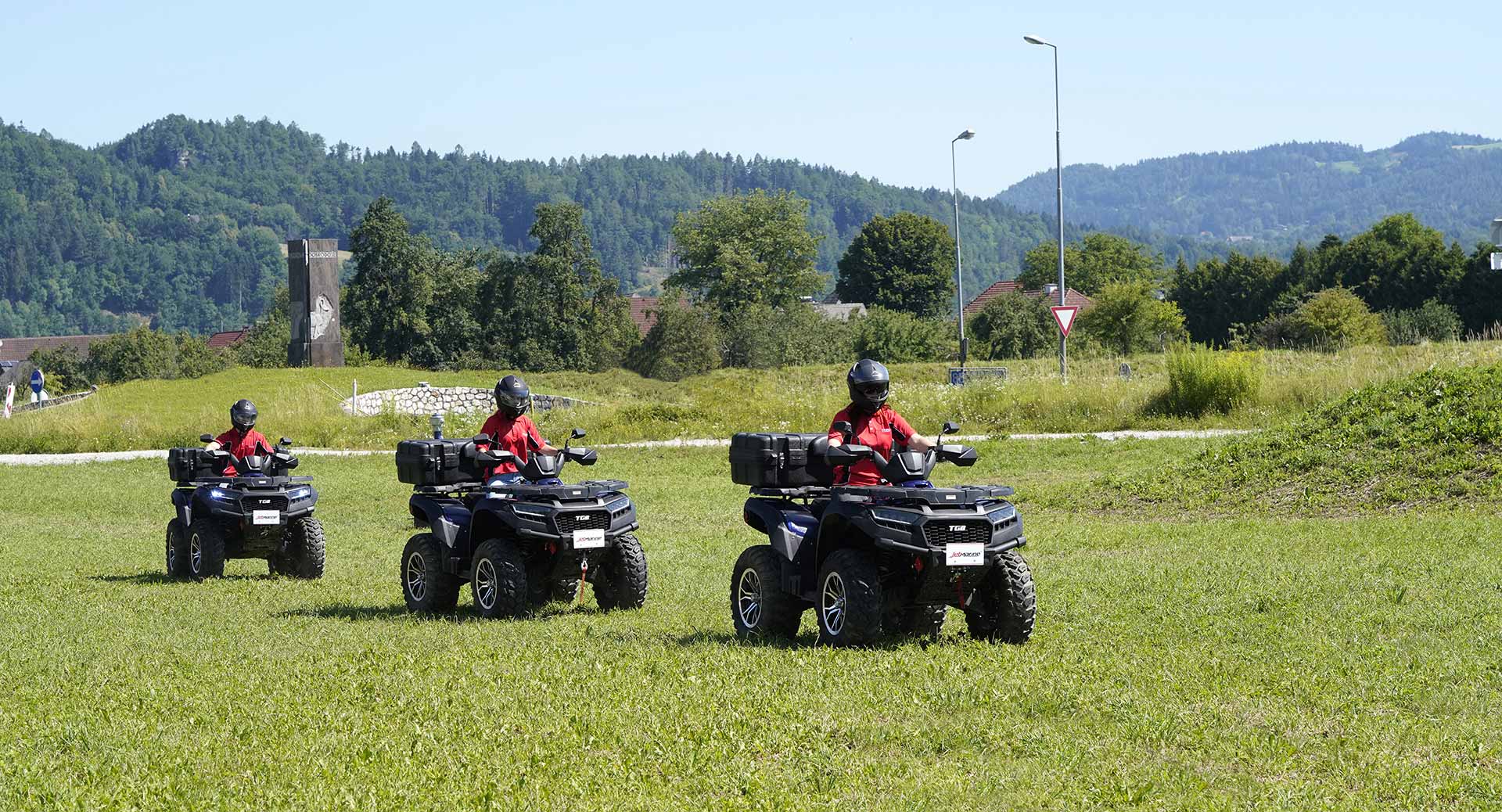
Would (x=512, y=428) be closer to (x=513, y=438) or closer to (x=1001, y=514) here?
(x=513, y=438)

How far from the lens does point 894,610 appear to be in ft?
29.7

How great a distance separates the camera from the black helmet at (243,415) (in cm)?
1510

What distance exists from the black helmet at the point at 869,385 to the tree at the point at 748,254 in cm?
8649

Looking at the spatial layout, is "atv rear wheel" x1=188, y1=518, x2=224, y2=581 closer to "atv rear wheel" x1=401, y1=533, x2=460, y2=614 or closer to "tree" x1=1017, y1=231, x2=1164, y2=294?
"atv rear wheel" x1=401, y1=533, x2=460, y2=614

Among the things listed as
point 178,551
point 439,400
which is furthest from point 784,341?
point 178,551

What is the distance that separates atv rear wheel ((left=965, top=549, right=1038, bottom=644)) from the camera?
881 cm

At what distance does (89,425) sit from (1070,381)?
77.6 feet

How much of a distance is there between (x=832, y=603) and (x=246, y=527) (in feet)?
24.0

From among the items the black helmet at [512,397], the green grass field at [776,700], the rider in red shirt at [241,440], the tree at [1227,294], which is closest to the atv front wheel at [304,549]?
the green grass field at [776,700]

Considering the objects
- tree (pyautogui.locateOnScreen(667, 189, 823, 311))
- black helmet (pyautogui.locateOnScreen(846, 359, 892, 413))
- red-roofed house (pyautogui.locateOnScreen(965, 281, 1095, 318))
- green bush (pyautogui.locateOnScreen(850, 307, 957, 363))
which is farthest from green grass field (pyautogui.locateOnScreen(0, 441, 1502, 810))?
tree (pyautogui.locateOnScreen(667, 189, 823, 311))

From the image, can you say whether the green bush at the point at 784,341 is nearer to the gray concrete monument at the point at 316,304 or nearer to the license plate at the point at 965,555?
the gray concrete monument at the point at 316,304

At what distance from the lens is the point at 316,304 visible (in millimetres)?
59000

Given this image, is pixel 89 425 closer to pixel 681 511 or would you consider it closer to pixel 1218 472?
pixel 681 511

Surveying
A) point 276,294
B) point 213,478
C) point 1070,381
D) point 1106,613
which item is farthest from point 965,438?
point 276,294
